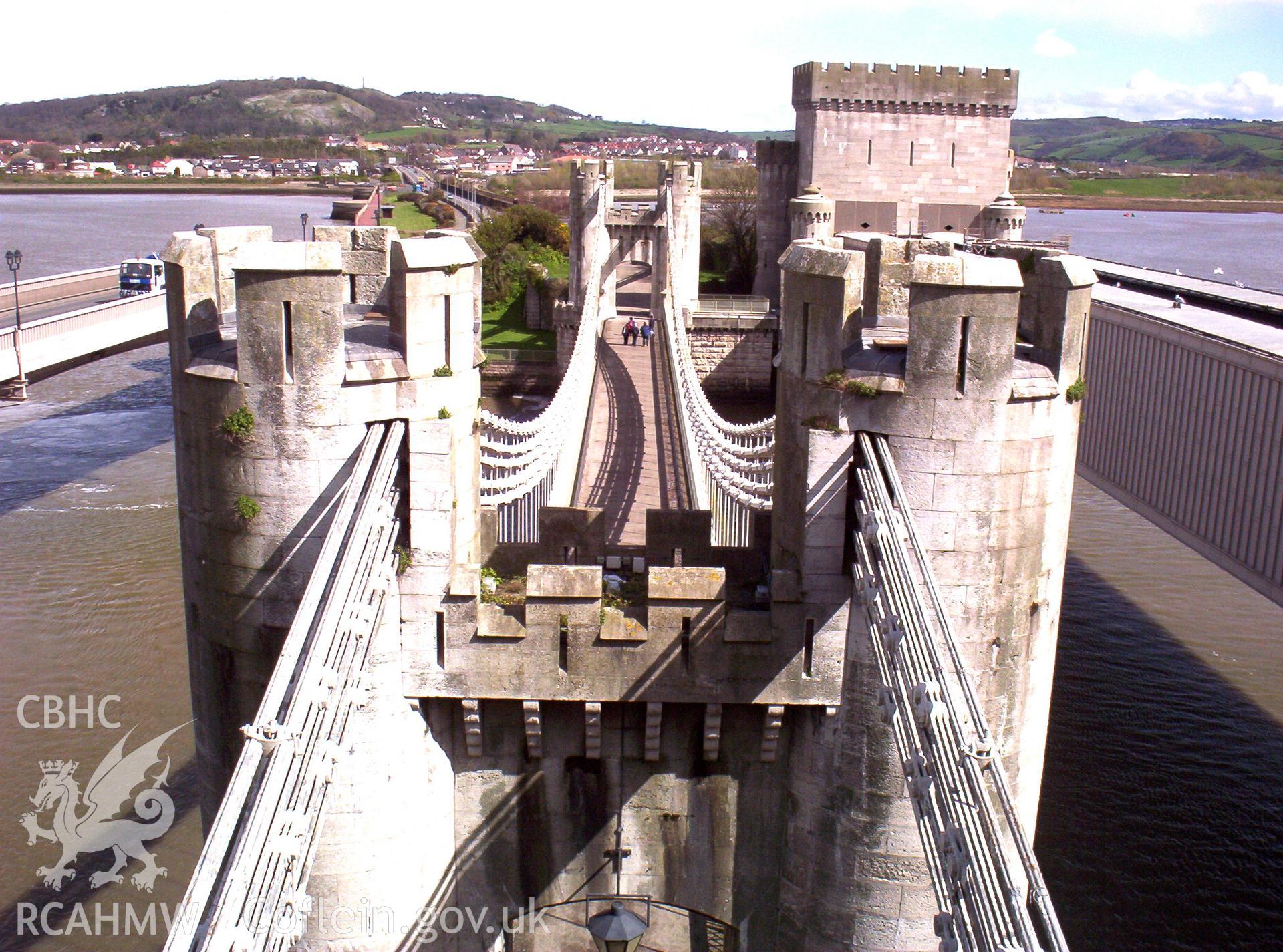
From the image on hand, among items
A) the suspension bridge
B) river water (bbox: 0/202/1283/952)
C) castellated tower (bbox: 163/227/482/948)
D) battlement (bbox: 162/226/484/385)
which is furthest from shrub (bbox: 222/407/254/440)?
river water (bbox: 0/202/1283/952)

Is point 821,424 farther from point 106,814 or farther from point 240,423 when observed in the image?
point 106,814

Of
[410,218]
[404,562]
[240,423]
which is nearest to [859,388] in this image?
[404,562]

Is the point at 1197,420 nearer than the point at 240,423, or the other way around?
the point at 240,423

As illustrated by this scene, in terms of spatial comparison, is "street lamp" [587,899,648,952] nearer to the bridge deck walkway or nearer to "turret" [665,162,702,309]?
the bridge deck walkway

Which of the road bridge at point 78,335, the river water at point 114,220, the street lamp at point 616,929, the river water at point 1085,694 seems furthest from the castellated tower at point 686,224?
the street lamp at point 616,929

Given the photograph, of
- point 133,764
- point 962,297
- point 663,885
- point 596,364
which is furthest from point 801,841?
point 596,364

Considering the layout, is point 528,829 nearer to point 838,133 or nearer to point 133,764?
point 133,764
